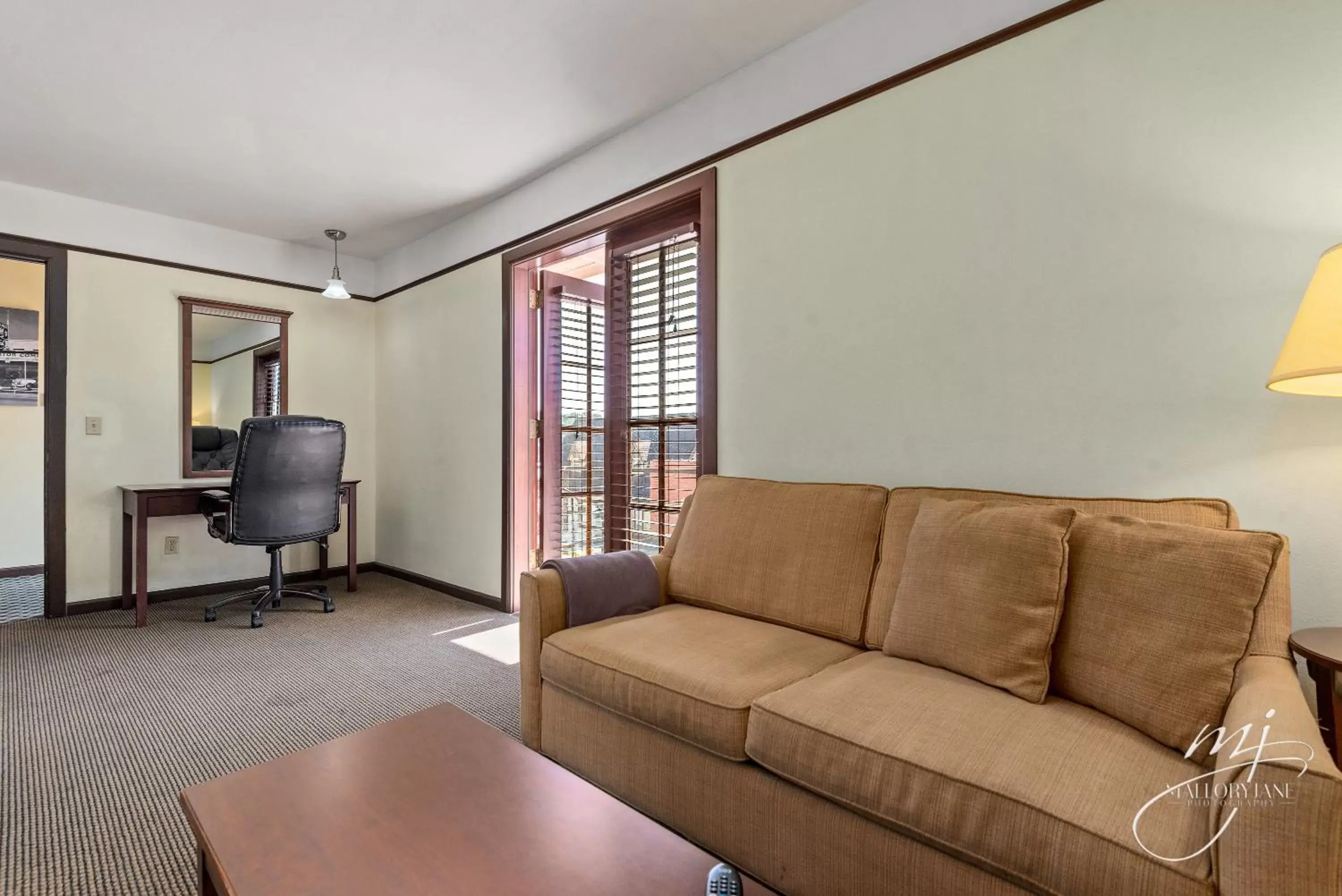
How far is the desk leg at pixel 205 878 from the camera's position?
0.99 metres

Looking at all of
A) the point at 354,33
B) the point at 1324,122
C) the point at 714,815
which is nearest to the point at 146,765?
the point at 714,815

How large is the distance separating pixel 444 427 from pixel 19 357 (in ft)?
11.5

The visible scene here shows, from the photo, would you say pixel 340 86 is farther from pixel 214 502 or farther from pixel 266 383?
pixel 266 383

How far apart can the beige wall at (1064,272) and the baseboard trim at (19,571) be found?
584cm

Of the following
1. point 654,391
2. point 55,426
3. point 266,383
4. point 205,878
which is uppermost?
point 266,383

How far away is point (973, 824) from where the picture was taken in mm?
1031

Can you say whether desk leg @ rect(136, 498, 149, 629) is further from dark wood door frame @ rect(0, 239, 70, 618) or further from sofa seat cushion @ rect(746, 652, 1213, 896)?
sofa seat cushion @ rect(746, 652, 1213, 896)

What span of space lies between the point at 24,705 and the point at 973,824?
3250mm

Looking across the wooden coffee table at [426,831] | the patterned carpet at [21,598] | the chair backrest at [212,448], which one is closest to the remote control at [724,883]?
the wooden coffee table at [426,831]

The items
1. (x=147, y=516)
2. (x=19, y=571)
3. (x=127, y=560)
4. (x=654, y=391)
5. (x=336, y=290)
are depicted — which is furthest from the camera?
(x=19, y=571)

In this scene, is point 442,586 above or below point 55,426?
below

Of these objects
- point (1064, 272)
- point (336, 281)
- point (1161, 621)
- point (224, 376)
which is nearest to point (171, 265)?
point (224, 376)

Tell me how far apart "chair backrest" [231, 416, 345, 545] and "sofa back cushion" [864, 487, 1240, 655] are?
3.24 metres

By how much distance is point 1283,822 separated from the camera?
81 centimetres
